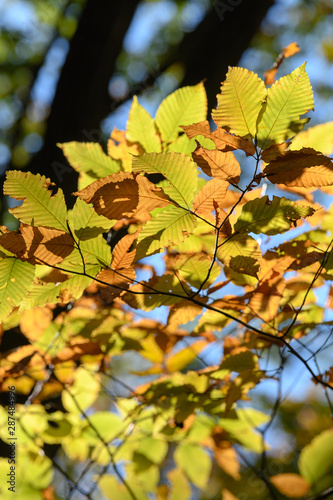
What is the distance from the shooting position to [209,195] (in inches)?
18.2

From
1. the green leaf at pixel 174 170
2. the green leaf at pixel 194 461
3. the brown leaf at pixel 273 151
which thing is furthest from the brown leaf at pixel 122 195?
the green leaf at pixel 194 461

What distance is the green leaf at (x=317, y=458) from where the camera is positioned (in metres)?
0.81

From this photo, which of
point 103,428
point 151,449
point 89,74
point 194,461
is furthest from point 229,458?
point 89,74

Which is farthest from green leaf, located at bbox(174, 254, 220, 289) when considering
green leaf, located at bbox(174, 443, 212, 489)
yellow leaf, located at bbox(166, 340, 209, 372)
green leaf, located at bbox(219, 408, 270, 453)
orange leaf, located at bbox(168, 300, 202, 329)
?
green leaf, located at bbox(174, 443, 212, 489)

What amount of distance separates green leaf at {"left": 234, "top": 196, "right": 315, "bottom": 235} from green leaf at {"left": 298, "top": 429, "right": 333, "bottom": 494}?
23.6 inches

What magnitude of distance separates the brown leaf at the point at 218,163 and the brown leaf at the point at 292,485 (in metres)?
0.81

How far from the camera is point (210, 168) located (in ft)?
1.47

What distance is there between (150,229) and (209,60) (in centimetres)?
97

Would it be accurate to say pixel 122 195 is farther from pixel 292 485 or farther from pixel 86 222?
pixel 292 485

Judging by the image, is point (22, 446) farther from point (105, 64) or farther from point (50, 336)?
point (105, 64)

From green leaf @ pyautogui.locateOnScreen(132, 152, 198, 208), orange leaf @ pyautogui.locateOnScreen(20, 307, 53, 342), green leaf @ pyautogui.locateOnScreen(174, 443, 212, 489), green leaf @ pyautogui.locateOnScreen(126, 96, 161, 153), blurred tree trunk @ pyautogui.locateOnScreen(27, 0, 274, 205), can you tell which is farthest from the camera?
blurred tree trunk @ pyautogui.locateOnScreen(27, 0, 274, 205)

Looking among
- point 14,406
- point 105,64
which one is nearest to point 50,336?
point 14,406

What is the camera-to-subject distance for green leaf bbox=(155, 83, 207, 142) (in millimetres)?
599

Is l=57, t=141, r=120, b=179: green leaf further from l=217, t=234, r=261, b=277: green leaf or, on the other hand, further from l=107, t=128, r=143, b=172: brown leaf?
l=217, t=234, r=261, b=277: green leaf
